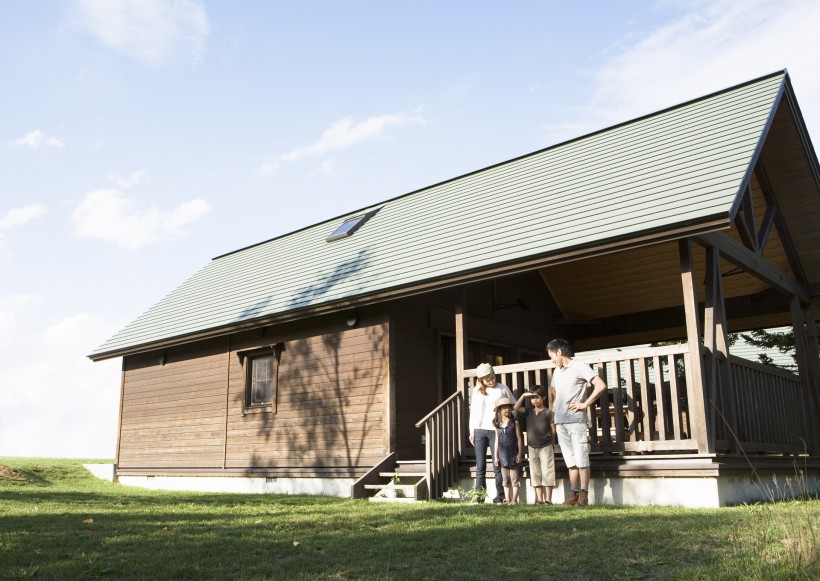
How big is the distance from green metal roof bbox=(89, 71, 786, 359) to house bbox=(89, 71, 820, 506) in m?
0.05

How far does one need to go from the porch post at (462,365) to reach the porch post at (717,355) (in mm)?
3300

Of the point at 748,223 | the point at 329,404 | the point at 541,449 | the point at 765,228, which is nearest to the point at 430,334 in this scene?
the point at 329,404

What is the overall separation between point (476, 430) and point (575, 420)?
61.4 inches

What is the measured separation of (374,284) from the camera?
12.1 m

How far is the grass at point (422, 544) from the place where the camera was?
5.30 metres

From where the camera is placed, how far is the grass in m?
5.30

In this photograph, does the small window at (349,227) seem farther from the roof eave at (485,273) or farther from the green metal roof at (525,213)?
the roof eave at (485,273)

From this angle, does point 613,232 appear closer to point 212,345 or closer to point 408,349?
point 408,349

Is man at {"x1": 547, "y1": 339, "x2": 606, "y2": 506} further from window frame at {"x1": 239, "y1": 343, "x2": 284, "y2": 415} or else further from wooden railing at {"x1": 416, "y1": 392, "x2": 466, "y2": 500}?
window frame at {"x1": 239, "y1": 343, "x2": 284, "y2": 415}

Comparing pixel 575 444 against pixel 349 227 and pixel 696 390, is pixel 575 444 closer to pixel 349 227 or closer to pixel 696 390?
pixel 696 390

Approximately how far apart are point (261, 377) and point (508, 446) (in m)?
6.57

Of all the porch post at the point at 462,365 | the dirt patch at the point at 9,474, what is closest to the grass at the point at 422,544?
the porch post at the point at 462,365

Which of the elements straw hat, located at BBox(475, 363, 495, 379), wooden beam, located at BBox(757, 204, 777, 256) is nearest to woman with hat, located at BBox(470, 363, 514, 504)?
straw hat, located at BBox(475, 363, 495, 379)

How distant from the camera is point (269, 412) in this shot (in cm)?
1402
